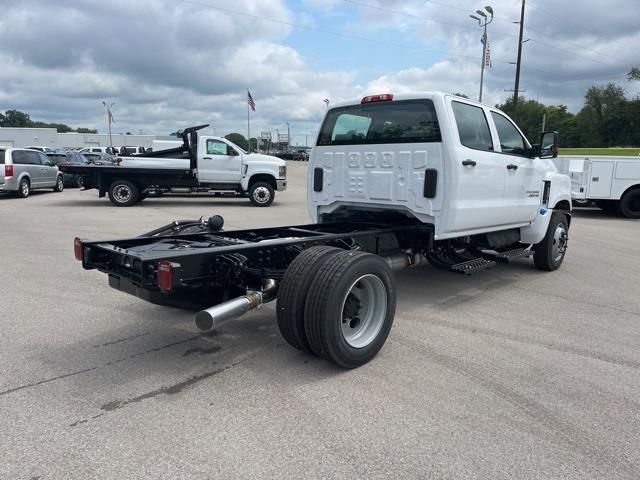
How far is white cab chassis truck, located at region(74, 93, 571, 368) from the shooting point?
3686 millimetres

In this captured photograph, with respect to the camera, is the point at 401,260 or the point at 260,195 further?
the point at 260,195

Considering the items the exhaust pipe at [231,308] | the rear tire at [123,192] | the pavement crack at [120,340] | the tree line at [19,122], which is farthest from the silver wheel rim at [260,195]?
the tree line at [19,122]

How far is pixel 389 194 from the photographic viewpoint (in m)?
5.50

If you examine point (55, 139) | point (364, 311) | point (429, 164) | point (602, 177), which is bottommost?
point (364, 311)

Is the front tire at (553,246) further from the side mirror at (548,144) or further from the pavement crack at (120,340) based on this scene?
the pavement crack at (120,340)

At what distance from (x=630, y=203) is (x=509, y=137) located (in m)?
11.6

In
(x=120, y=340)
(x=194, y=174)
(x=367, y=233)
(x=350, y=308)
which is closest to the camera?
(x=350, y=308)

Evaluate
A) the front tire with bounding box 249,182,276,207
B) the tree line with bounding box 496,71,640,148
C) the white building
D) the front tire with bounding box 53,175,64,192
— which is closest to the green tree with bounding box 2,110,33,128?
the white building

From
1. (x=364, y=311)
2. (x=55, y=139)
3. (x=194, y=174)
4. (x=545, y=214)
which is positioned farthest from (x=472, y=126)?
(x=55, y=139)

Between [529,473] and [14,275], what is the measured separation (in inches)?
259

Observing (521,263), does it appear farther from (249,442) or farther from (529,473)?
(249,442)

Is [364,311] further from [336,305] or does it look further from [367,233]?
[367,233]

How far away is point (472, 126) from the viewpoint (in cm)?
560

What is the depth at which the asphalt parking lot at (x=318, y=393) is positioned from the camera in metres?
2.71
